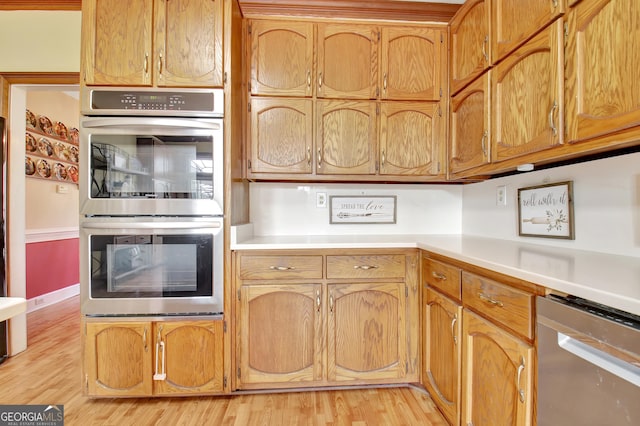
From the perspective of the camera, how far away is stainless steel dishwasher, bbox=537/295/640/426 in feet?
2.22

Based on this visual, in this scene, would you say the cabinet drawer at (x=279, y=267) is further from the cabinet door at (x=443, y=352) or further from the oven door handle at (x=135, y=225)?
the cabinet door at (x=443, y=352)

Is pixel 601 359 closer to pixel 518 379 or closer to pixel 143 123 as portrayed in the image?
pixel 518 379

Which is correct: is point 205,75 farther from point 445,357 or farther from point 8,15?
point 445,357

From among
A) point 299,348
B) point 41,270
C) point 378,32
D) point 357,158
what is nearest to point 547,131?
point 357,158

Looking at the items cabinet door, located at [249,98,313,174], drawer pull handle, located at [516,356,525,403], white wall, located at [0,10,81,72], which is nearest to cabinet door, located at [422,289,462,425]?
drawer pull handle, located at [516,356,525,403]

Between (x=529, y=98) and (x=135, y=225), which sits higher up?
(x=529, y=98)

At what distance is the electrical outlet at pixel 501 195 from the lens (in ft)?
6.25

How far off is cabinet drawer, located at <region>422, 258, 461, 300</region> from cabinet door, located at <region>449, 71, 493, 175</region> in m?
0.60

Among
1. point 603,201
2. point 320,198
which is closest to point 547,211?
point 603,201

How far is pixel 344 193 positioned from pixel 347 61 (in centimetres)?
88

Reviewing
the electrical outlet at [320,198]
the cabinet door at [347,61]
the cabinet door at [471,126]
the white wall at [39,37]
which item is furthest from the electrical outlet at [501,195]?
the white wall at [39,37]

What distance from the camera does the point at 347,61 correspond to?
200 cm

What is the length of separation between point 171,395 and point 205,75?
1.73 meters

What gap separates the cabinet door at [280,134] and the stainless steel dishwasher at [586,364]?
4.84 feet
